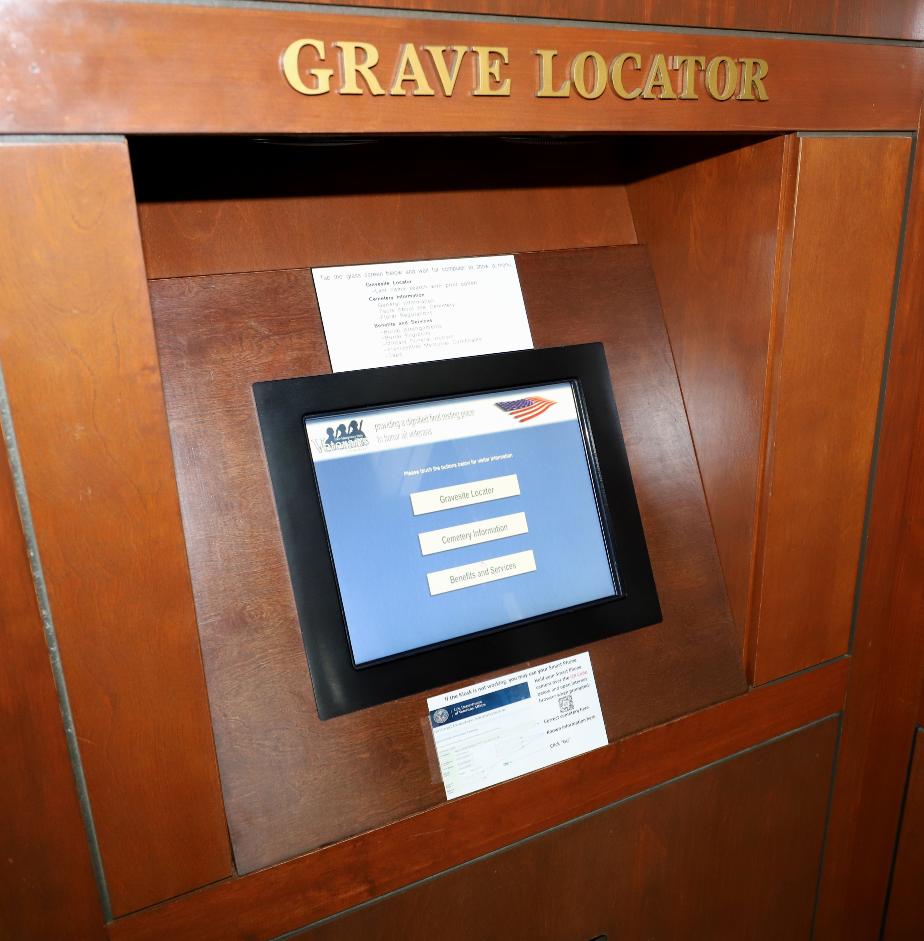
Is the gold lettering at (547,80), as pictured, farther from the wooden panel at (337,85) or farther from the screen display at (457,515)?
the screen display at (457,515)

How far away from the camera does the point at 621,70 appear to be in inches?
43.4

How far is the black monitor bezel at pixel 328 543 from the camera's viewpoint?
115 centimetres

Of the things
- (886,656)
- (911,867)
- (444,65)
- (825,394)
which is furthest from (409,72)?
(911,867)

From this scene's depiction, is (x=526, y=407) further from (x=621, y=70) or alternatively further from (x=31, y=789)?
(x=31, y=789)

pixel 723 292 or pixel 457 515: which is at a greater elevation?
pixel 723 292

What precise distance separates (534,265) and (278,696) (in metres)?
0.76

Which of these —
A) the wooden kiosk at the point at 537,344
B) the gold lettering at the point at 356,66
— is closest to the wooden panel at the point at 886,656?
the wooden kiosk at the point at 537,344

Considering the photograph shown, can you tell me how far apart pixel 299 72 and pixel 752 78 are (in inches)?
25.4

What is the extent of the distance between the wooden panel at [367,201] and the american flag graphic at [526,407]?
0.24 m

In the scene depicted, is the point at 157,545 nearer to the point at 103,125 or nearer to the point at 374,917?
the point at 103,125

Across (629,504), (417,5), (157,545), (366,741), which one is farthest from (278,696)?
(417,5)

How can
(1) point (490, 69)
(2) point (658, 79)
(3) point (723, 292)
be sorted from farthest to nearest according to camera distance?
(3) point (723, 292) → (2) point (658, 79) → (1) point (490, 69)

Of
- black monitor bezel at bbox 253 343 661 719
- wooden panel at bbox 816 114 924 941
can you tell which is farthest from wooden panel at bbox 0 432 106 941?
wooden panel at bbox 816 114 924 941

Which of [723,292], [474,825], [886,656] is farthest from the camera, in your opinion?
[886,656]
